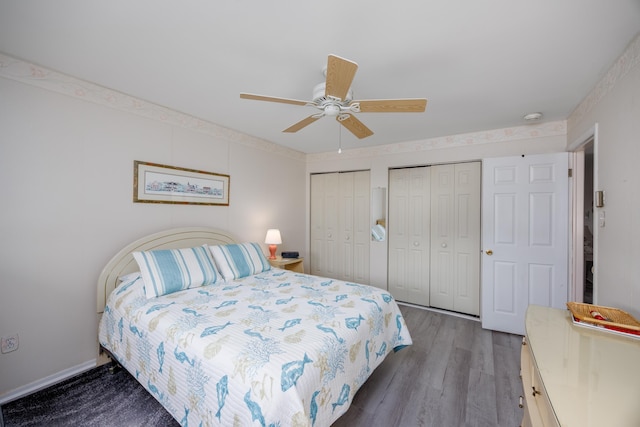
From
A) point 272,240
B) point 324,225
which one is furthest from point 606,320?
point 324,225

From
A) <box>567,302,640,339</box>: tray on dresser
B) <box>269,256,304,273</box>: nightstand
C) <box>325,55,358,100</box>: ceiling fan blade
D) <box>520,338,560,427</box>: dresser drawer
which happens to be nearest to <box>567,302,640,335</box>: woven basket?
<box>567,302,640,339</box>: tray on dresser

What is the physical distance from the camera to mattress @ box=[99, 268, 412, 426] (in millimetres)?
1205

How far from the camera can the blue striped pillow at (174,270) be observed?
2.10 meters

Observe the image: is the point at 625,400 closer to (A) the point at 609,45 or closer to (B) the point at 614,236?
(B) the point at 614,236

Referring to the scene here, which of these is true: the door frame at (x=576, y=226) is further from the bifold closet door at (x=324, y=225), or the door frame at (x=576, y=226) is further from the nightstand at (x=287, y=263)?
the nightstand at (x=287, y=263)

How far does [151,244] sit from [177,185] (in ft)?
2.21

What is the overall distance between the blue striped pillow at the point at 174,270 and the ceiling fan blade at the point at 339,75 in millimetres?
1896

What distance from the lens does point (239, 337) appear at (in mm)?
1467

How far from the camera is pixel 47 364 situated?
2.03 metres

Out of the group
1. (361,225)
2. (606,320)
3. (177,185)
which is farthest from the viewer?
(361,225)

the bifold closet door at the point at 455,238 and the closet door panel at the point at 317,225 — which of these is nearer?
the bifold closet door at the point at 455,238

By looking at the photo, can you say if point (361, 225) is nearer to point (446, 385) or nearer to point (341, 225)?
point (341, 225)

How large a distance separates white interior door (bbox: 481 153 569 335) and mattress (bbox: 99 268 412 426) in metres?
1.63

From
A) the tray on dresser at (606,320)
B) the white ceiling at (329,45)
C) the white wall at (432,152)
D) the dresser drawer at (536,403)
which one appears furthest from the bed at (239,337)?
the white wall at (432,152)
